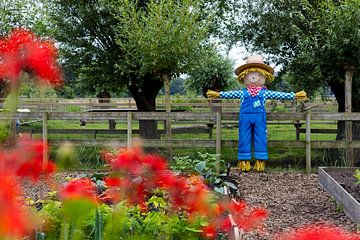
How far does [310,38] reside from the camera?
29.3 feet

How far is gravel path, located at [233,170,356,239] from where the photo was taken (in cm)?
552

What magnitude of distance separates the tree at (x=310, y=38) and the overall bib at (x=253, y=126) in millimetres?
1204

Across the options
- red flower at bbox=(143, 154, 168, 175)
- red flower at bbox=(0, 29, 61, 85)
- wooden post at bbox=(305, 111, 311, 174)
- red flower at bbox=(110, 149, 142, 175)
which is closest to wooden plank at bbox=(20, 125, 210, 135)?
wooden post at bbox=(305, 111, 311, 174)

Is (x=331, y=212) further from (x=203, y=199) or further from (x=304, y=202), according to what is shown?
(x=203, y=199)

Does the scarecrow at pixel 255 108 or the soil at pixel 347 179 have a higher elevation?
the scarecrow at pixel 255 108

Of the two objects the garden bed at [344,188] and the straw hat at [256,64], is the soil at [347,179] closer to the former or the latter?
the garden bed at [344,188]

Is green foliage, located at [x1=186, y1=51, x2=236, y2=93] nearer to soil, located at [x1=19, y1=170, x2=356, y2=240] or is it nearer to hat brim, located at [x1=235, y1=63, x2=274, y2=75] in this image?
hat brim, located at [x1=235, y1=63, x2=274, y2=75]

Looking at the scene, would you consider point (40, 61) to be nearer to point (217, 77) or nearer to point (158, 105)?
point (158, 105)

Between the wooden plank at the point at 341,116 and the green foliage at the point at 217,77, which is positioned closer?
the wooden plank at the point at 341,116

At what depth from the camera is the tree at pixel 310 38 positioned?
8.29 m

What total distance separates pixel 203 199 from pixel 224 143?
6822mm

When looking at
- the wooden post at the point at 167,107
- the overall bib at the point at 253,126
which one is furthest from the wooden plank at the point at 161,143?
the overall bib at the point at 253,126

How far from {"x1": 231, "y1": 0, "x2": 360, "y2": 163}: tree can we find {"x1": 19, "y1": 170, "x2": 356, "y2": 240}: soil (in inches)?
74.0

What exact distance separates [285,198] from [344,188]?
2.51 ft
